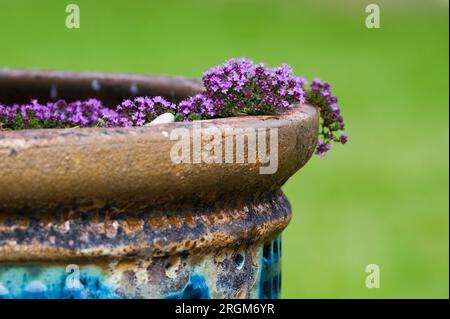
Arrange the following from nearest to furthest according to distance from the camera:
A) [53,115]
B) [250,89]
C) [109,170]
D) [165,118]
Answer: [109,170] → [165,118] → [250,89] → [53,115]

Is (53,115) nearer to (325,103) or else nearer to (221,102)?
(221,102)

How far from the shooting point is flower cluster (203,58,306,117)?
8.73 ft

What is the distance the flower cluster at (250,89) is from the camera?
266 centimetres

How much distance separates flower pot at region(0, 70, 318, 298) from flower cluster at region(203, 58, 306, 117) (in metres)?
0.14

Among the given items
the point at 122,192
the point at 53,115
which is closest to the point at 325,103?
the point at 53,115

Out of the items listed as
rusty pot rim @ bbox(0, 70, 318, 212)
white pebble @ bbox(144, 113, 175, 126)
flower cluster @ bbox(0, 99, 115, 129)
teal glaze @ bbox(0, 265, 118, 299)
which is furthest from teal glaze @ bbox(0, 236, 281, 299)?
flower cluster @ bbox(0, 99, 115, 129)

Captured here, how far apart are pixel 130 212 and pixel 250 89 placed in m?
0.60

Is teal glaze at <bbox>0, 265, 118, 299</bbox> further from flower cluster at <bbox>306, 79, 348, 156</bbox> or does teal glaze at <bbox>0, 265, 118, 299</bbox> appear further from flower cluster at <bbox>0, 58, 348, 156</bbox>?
flower cluster at <bbox>306, 79, 348, 156</bbox>

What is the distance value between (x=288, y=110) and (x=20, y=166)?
0.85m

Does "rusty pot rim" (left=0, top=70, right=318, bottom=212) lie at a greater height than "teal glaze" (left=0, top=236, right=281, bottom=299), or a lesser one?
greater

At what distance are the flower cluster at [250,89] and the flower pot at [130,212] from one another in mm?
142

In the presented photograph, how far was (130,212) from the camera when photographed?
2.31 m
